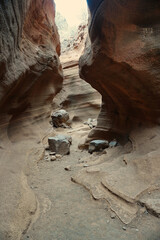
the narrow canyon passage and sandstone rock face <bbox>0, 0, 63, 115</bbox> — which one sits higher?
sandstone rock face <bbox>0, 0, 63, 115</bbox>

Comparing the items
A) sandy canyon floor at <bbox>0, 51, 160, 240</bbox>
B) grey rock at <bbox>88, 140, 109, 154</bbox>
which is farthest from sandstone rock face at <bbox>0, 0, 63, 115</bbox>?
grey rock at <bbox>88, 140, 109, 154</bbox>

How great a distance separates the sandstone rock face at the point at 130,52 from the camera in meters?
3.28

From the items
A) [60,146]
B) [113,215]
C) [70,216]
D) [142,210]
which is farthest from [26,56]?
[142,210]

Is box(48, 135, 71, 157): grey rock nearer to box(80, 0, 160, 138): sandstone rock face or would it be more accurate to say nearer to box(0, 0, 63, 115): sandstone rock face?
box(0, 0, 63, 115): sandstone rock face

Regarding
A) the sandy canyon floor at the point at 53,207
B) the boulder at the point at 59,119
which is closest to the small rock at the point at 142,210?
the sandy canyon floor at the point at 53,207

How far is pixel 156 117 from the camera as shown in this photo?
3842mm

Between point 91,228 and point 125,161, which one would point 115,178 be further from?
point 91,228

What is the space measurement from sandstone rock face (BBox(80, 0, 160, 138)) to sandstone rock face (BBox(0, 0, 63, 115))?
5.60 ft

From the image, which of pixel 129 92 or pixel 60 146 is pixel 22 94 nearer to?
pixel 60 146

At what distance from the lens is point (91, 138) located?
5.80m

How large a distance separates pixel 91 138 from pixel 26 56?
10.8 ft

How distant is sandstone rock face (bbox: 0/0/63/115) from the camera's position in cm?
296

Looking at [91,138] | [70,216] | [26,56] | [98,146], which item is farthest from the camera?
[91,138]

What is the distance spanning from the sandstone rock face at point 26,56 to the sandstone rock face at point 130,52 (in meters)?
1.71
